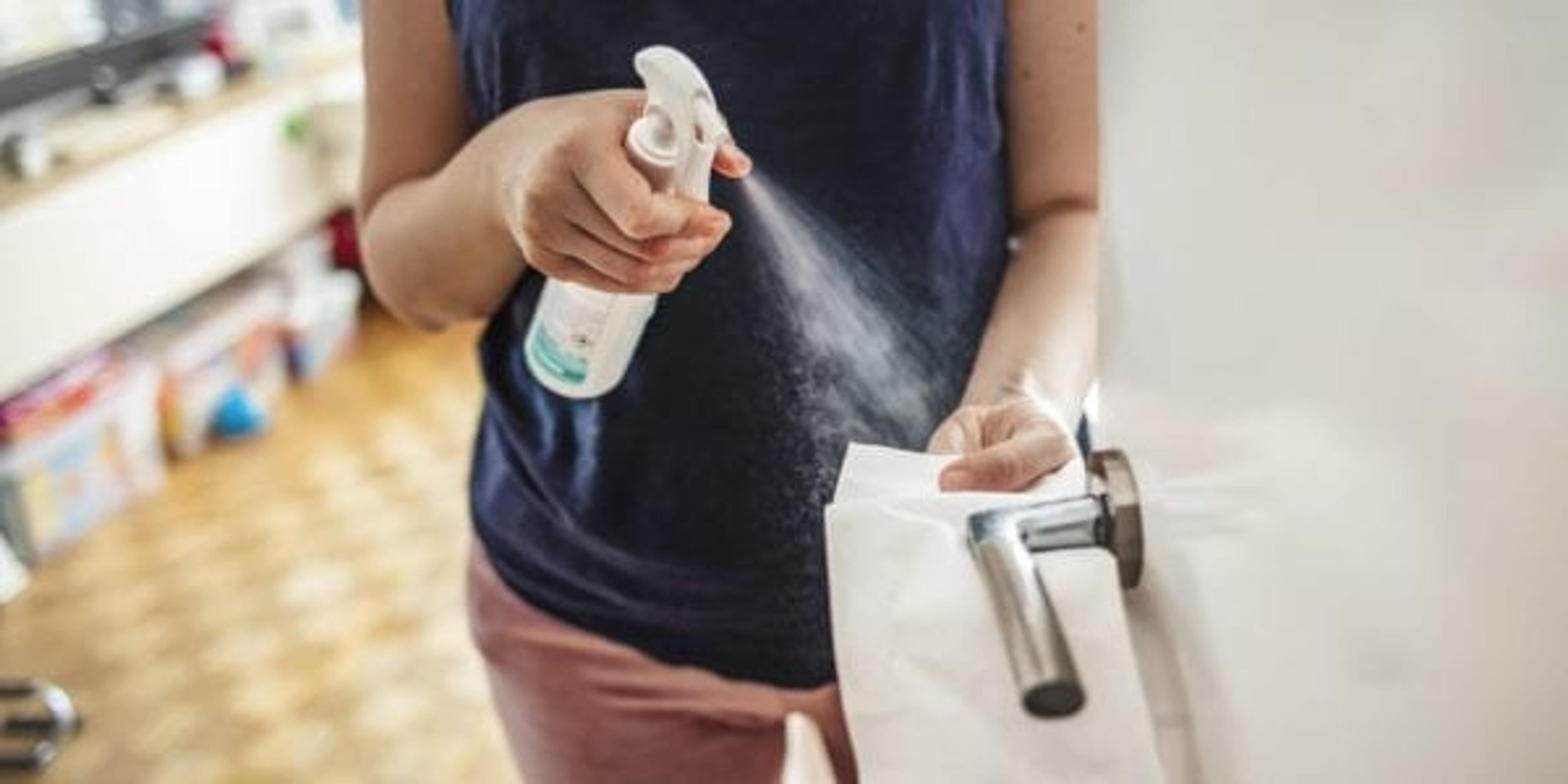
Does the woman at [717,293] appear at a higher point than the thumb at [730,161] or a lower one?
lower

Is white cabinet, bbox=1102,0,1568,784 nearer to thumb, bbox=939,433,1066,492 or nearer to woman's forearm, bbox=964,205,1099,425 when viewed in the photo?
thumb, bbox=939,433,1066,492

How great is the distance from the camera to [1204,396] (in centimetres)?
34

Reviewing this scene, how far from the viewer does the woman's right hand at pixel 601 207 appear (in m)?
0.46

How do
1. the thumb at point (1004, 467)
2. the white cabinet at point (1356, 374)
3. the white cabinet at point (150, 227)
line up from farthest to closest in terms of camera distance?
the white cabinet at point (150, 227), the thumb at point (1004, 467), the white cabinet at point (1356, 374)

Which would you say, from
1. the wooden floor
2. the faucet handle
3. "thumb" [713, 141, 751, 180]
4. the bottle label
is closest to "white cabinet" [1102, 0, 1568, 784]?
the faucet handle

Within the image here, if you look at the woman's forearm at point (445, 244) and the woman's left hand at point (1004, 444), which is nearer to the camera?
the woman's left hand at point (1004, 444)

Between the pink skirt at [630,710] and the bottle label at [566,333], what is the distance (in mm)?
137

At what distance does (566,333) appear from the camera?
577mm

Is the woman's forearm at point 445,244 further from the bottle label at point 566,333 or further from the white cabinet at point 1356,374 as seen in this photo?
the white cabinet at point 1356,374

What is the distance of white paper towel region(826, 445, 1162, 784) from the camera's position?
1.24 feet

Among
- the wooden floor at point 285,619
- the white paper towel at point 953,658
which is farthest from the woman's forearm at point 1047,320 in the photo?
the wooden floor at point 285,619

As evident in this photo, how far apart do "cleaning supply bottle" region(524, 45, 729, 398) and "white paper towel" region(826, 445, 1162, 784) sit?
12 centimetres

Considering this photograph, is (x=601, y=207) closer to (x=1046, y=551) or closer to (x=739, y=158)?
(x=739, y=158)

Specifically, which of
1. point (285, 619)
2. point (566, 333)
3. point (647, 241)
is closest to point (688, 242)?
point (647, 241)
